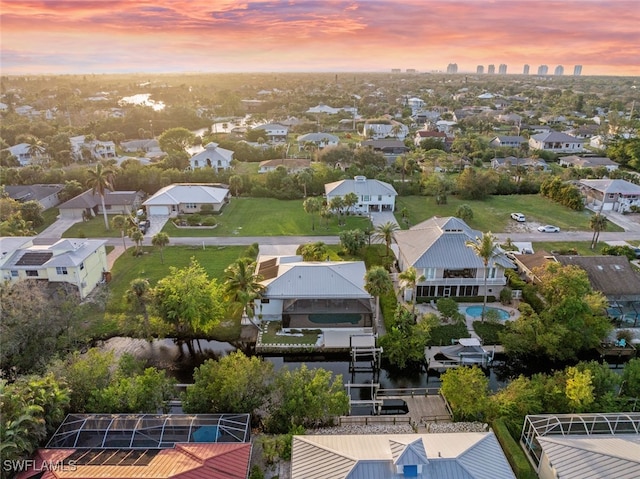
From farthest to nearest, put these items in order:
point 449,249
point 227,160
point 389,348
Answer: point 227,160 < point 449,249 < point 389,348

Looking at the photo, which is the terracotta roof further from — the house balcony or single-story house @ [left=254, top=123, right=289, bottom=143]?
single-story house @ [left=254, top=123, right=289, bottom=143]

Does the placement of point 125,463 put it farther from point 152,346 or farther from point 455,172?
point 455,172

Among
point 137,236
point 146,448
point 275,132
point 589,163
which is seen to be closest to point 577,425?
point 146,448

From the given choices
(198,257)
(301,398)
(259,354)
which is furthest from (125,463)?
(198,257)

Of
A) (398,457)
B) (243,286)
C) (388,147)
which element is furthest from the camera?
(388,147)

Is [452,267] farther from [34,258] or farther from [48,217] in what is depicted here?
[48,217]

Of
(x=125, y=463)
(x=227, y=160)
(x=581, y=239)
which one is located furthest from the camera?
(x=227, y=160)

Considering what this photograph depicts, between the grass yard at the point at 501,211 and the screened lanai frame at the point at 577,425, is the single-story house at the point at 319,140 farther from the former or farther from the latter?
the screened lanai frame at the point at 577,425
